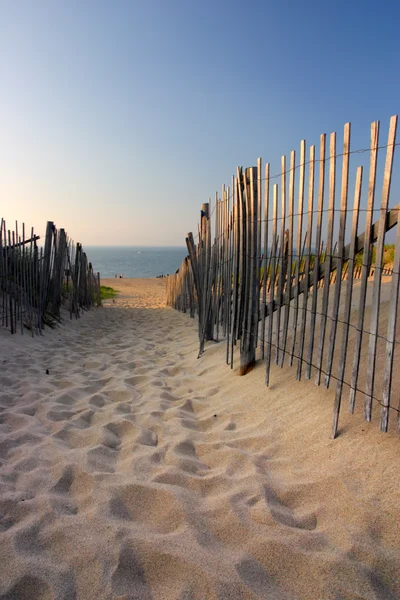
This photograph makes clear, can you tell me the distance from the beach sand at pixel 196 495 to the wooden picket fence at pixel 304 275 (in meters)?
0.29

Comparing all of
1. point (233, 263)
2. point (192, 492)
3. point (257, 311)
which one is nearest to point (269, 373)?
point (257, 311)

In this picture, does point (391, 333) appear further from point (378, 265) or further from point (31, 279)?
point (31, 279)

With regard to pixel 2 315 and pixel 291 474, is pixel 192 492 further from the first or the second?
pixel 2 315

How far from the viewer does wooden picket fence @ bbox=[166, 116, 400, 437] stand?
2045 millimetres

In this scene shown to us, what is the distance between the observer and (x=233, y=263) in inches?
153

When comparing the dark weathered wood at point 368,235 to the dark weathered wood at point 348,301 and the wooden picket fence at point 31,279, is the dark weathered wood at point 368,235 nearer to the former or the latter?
the dark weathered wood at point 348,301

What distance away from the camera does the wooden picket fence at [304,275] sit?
2.04 m

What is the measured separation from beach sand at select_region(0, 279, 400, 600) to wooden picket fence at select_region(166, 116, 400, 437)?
0.94 feet

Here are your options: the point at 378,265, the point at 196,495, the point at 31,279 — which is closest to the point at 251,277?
the point at 378,265

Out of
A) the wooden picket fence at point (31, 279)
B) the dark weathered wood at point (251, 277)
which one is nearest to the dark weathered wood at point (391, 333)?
the dark weathered wood at point (251, 277)

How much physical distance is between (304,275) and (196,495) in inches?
59.7

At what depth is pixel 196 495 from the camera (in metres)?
1.96

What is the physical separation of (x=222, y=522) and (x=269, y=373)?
1604 mm

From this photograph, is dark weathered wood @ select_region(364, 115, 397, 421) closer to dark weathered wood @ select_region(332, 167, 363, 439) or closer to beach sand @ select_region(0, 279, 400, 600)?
dark weathered wood @ select_region(332, 167, 363, 439)
